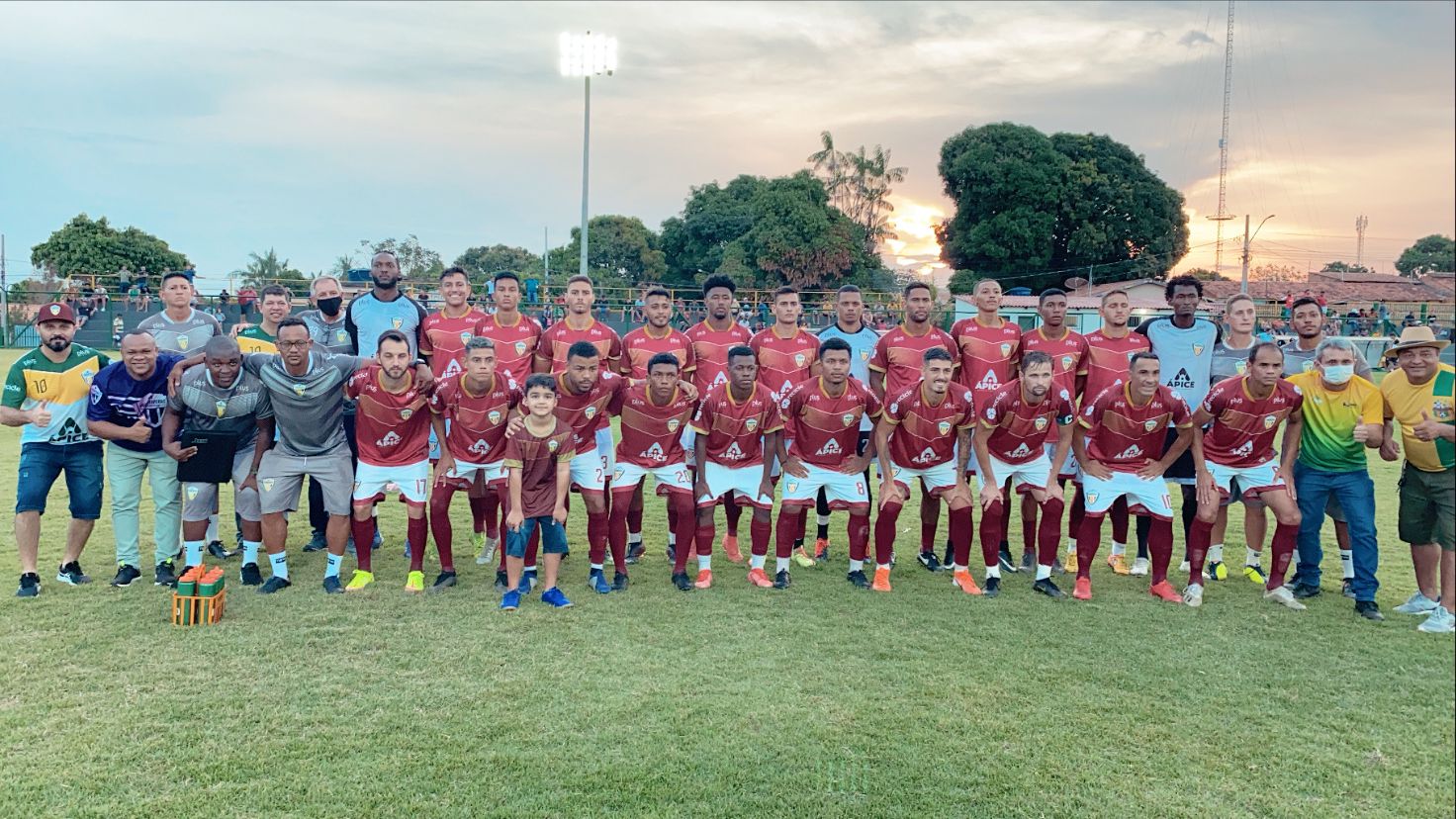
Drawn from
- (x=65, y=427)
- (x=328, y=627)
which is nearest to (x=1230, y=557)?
(x=328, y=627)

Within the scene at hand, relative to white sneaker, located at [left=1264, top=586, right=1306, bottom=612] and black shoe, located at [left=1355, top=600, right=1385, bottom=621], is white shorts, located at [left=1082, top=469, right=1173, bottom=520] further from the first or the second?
black shoe, located at [left=1355, top=600, right=1385, bottom=621]

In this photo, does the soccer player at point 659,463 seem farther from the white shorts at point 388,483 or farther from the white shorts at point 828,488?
the white shorts at point 388,483

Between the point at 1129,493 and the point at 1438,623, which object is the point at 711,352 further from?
the point at 1438,623

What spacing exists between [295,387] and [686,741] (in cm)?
391

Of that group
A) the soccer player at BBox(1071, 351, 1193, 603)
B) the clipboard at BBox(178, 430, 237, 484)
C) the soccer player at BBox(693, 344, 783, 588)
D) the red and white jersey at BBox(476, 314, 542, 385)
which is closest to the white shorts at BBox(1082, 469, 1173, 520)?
the soccer player at BBox(1071, 351, 1193, 603)

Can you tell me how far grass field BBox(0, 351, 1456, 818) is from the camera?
3.71m

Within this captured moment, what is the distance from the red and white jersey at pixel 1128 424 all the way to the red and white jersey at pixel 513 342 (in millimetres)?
4337

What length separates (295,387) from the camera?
6.30 metres

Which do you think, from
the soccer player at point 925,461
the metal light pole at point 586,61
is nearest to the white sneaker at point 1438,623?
the soccer player at point 925,461

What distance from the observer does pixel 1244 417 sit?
654 centimetres

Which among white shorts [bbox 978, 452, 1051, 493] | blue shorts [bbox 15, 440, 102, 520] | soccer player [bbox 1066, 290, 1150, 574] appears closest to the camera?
blue shorts [bbox 15, 440, 102, 520]

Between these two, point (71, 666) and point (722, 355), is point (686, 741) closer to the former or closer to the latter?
point (71, 666)

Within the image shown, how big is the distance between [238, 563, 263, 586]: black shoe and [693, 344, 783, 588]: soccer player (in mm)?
3128

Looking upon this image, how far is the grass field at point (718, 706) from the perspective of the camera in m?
3.71
